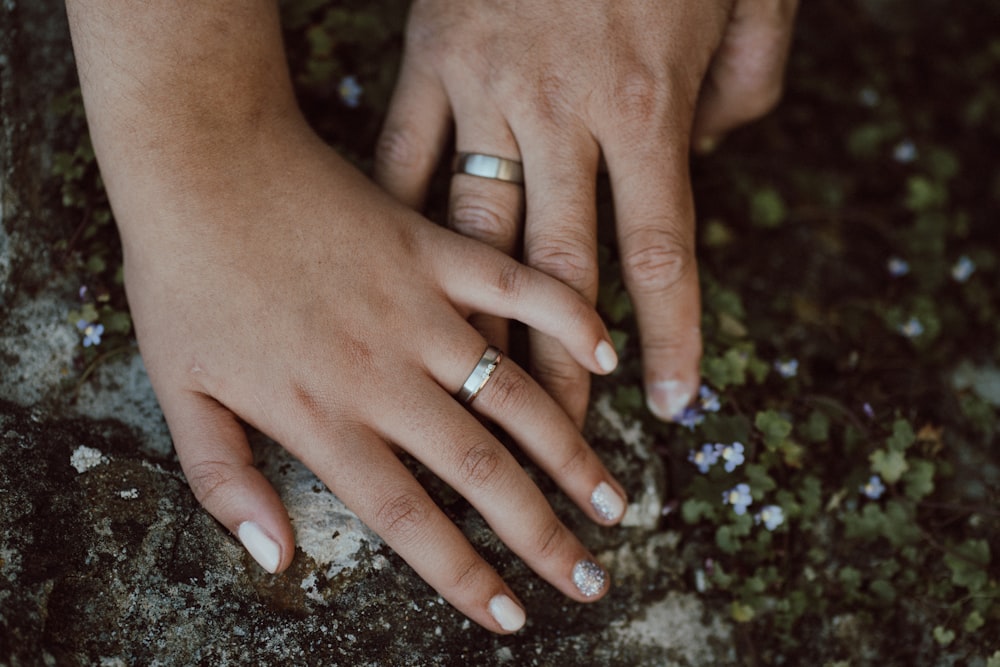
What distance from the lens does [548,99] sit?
2281 millimetres

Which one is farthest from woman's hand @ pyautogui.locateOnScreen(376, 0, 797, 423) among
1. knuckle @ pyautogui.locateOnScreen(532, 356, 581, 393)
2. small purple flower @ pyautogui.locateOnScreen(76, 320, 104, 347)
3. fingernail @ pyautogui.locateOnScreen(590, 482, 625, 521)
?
small purple flower @ pyautogui.locateOnScreen(76, 320, 104, 347)

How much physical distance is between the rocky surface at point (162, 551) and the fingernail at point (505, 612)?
0.49 ft

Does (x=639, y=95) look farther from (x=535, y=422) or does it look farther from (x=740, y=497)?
(x=740, y=497)

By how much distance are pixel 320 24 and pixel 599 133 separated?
1.25 m

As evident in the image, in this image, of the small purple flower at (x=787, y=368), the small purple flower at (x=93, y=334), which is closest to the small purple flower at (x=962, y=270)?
the small purple flower at (x=787, y=368)

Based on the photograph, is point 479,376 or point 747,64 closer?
point 479,376

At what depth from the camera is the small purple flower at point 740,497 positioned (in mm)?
2369

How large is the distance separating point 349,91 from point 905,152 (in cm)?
245

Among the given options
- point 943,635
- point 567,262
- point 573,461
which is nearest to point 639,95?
point 567,262

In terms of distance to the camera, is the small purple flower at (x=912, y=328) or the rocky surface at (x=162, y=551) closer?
the rocky surface at (x=162, y=551)

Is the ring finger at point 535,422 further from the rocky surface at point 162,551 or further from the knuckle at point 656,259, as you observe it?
the knuckle at point 656,259

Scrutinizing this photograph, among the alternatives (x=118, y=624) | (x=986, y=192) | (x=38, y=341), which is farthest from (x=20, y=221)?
(x=986, y=192)

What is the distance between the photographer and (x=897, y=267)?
3.23m

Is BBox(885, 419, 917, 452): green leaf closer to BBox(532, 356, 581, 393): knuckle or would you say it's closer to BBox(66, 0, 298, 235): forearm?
BBox(532, 356, 581, 393): knuckle
